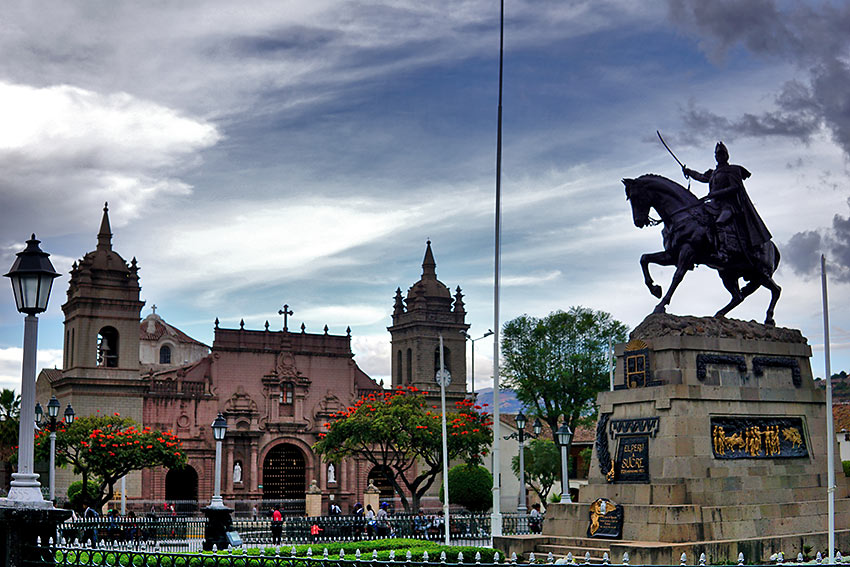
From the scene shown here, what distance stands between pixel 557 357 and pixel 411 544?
3336 centimetres

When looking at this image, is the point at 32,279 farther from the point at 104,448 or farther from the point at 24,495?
the point at 104,448

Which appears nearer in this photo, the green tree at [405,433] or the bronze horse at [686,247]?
the bronze horse at [686,247]

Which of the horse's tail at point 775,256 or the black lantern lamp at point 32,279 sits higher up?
the horse's tail at point 775,256

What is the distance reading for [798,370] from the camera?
24.0m

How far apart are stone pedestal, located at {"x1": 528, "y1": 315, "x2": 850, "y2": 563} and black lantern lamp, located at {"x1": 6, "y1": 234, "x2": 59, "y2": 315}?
13329 mm

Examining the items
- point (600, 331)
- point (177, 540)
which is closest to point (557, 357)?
point (600, 331)

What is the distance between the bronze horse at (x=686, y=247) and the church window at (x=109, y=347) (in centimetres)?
3900

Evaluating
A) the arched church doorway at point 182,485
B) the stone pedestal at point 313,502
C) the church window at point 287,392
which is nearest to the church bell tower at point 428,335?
the church window at point 287,392

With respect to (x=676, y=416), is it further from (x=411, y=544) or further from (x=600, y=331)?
(x=600, y=331)

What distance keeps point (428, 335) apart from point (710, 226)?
139ft

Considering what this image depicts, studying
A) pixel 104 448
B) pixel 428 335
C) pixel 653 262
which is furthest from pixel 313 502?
pixel 653 262

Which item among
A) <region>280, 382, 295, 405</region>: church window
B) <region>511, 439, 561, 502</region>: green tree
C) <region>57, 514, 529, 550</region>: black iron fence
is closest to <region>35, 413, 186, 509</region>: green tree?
<region>57, 514, 529, 550</region>: black iron fence

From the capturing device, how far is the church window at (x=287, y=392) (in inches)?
2376

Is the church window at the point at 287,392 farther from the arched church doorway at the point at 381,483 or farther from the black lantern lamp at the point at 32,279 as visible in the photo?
the black lantern lamp at the point at 32,279
